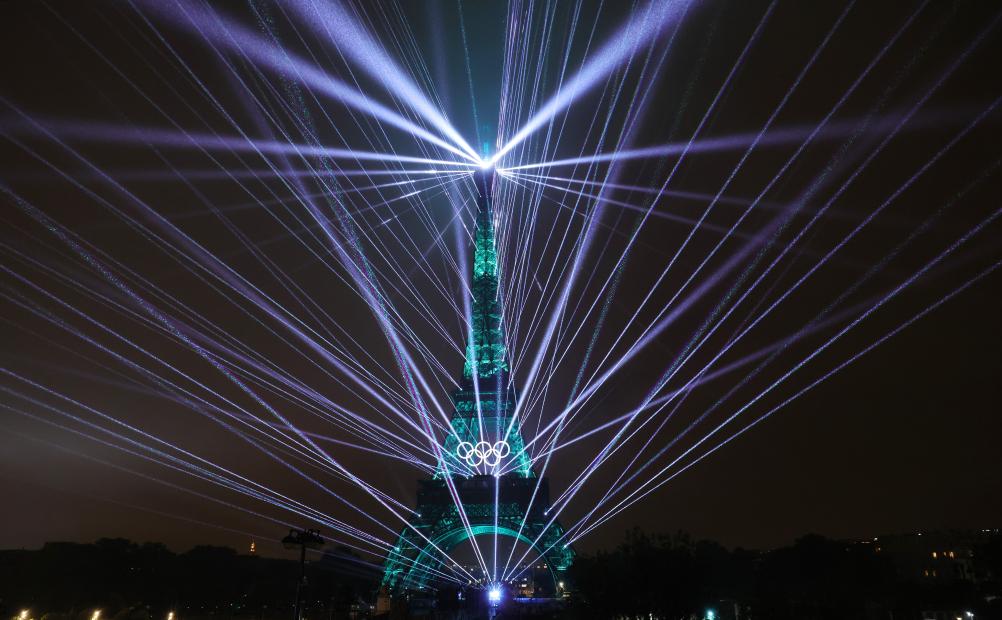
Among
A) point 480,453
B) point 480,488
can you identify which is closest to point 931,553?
point 480,488

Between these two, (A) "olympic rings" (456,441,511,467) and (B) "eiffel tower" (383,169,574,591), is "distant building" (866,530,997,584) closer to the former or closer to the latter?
(B) "eiffel tower" (383,169,574,591)

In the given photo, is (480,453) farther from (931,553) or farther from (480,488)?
(931,553)

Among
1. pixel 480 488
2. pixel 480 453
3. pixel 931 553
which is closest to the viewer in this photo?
pixel 480 453

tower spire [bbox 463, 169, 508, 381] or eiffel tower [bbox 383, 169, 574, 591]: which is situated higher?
tower spire [bbox 463, 169, 508, 381]

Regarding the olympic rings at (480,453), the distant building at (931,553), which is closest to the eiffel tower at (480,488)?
the olympic rings at (480,453)

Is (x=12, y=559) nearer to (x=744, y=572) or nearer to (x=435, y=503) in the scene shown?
(x=435, y=503)

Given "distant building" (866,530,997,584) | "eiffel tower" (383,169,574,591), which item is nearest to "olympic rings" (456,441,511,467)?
"eiffel tower" (383,169,574,591)

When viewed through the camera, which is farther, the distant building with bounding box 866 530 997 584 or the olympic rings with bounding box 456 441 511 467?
the distant building with bounding box 866 530 997 584

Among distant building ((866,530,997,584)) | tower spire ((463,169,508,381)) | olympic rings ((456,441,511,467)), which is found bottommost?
distant building ((866,530,997,584))
